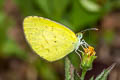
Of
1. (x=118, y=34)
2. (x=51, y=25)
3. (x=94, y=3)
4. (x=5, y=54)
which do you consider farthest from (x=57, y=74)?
(x=51, y=25)

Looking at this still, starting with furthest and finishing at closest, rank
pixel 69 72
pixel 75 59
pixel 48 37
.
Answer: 1. pixel 75 59
2. pixel 48 37
3. pixel 69 72

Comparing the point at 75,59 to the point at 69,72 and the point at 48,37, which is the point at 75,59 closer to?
the point at 48,37

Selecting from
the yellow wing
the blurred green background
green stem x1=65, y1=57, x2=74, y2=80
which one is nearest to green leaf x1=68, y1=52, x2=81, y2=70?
the blurred green background

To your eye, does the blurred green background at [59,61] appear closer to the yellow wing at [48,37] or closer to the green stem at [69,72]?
the yellow wing at [48,37]

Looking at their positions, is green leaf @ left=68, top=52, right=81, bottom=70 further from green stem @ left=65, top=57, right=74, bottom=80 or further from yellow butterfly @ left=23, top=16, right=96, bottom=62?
green stem @ left=65, top=57, right=74, bottom=80

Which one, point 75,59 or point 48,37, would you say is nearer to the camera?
point 48,37

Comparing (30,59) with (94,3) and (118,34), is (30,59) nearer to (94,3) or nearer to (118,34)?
(94,3)

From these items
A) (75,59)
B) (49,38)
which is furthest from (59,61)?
(49,38)
